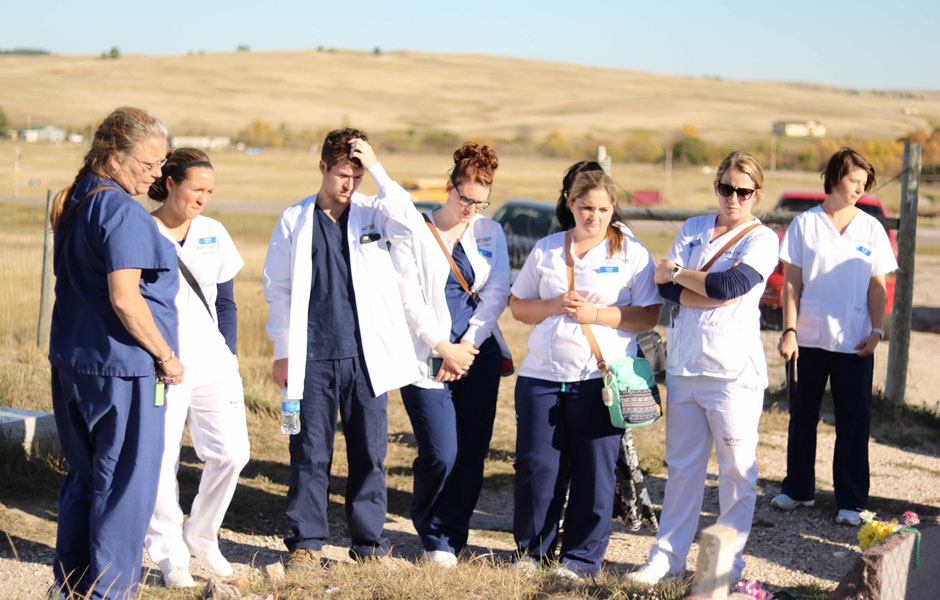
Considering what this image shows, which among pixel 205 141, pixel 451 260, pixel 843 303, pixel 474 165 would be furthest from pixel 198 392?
pixel 205 141

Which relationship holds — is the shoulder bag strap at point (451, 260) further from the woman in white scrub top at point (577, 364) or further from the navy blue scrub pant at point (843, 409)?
the navy blue scrub pant at point (843, 409)

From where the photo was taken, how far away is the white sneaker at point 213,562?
4.21m

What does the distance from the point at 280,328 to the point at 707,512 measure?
2780mm

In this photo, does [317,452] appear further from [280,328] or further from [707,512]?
[707,512]

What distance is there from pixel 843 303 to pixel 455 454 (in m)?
2.22

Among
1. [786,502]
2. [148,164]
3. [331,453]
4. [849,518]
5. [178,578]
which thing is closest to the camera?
[148,164]

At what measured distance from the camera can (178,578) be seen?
403cm

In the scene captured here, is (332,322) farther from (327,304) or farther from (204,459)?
(204,459)

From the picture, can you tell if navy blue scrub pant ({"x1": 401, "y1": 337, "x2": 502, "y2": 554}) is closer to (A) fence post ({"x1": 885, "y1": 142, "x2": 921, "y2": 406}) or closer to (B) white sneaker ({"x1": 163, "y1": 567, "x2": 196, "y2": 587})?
(B) white sneaker ({"x1": 163, "y1": 567, "x2": 196, "y2": 587})

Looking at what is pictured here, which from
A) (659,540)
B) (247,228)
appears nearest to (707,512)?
(659,540)

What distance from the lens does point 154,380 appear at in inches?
142

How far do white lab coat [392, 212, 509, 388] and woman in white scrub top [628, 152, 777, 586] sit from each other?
2.61 feet

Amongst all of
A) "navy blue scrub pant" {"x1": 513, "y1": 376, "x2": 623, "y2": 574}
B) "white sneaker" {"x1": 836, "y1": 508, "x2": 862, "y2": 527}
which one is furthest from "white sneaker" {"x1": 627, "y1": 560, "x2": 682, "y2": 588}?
"white sneaker" {"x1": 836, "y1": 508, "x2": 862, "y2": 527}

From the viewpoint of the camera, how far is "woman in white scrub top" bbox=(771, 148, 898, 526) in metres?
5.03
